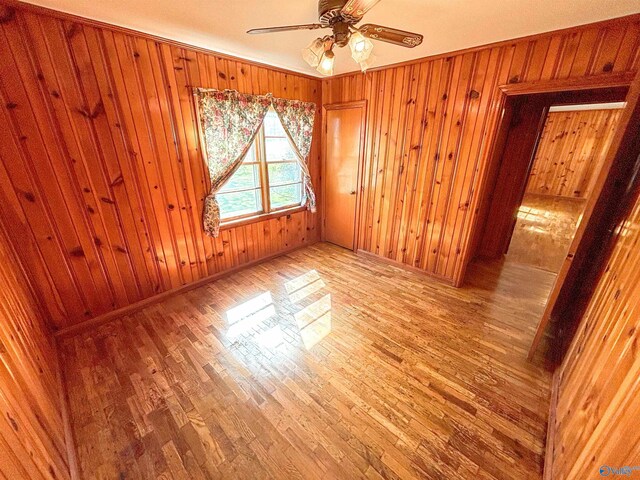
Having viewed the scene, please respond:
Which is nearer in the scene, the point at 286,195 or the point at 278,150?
the point at 278,150

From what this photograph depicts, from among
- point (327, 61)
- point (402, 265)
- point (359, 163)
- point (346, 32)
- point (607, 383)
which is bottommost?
point (402, 265)

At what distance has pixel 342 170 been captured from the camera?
3.69m

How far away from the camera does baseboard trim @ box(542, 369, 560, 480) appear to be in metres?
1.29

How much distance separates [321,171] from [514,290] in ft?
9.73

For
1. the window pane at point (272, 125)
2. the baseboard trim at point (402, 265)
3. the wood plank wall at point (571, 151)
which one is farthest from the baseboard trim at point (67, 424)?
the wood plank wall at point (571, 151)

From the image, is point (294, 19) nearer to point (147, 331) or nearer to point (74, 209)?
point (74, 209)

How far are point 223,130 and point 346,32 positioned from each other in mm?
1716

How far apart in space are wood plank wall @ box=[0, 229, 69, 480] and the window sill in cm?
166

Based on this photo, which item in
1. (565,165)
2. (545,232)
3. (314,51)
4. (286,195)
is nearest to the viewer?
(314,51)

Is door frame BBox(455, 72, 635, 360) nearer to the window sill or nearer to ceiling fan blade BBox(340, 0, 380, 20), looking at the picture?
ceiling fan blade BBox(340, 0, 380, 20)

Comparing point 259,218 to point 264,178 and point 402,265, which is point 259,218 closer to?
point 264,178

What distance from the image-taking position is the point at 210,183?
9.06 feet

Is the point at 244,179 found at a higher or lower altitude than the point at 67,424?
→ higher

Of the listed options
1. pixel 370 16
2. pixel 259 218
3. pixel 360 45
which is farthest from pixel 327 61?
pixel 259 218
